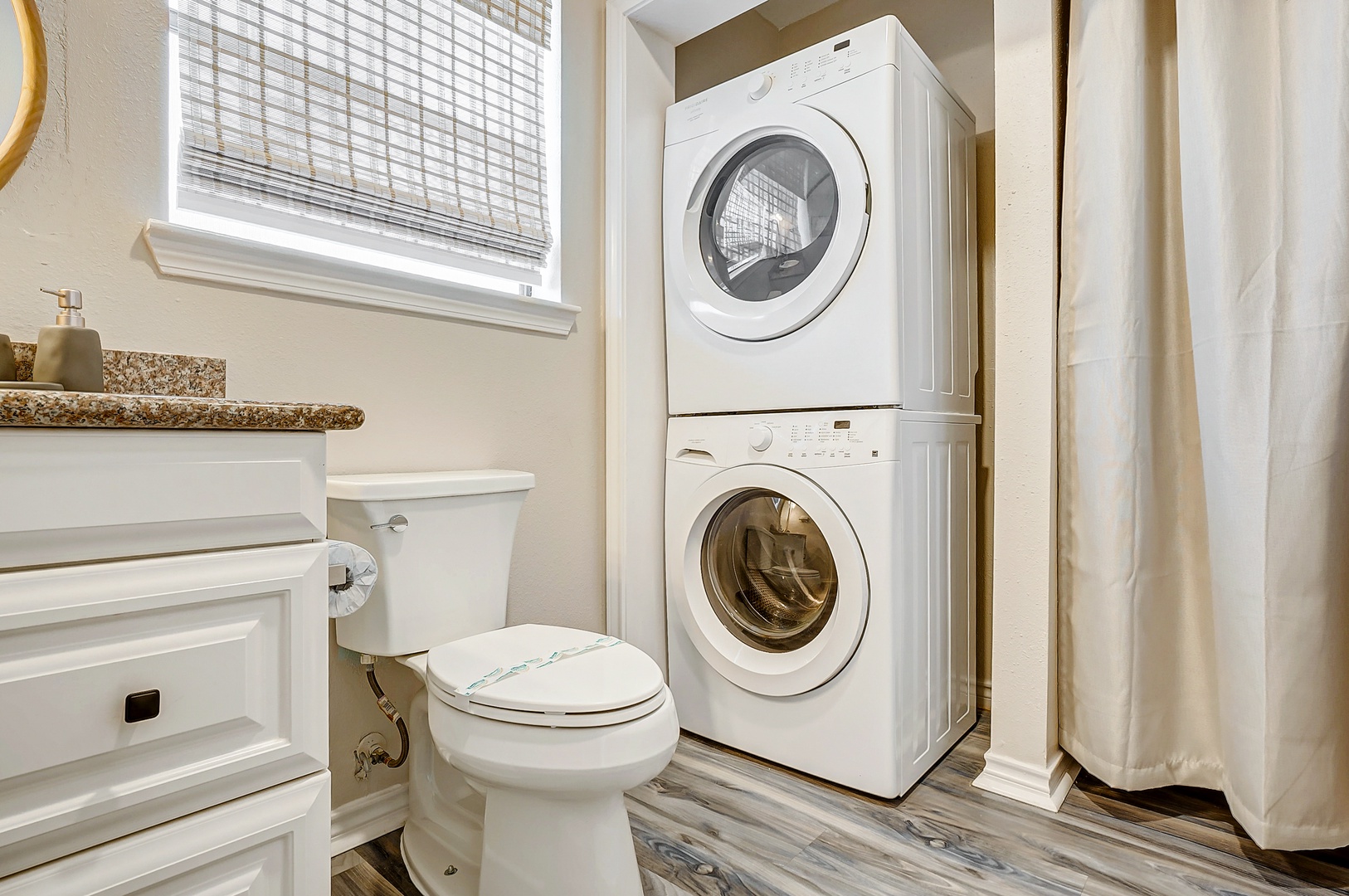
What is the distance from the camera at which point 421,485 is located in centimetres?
129

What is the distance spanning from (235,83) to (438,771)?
1355mm

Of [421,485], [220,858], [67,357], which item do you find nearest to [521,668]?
[421,485]

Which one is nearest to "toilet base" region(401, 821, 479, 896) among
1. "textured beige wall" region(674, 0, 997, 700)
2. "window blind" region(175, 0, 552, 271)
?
"window blind" region(175, 0, 552, 271)

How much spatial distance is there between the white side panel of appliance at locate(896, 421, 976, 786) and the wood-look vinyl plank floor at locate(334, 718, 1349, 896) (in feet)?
0.48

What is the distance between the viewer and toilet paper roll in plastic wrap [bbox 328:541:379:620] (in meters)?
0.91

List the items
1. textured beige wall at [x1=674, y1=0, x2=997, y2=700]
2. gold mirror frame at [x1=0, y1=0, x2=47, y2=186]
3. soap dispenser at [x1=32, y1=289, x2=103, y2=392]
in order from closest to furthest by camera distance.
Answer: soap dispenser at [x1=32, y1=289, x2=103, y2=392], gold mirror frame at [x1=0, y1=0, x2=47, y2=186], textured beige wall at [x1=674, y1=0, x2=997, y2=700]

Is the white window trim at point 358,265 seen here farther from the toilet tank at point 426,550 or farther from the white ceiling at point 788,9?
the white ceiling at point 788,9

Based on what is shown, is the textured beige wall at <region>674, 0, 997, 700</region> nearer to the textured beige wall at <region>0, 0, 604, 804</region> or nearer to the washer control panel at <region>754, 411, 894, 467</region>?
the textured beige wall at <region>0, 0, 604, 804</region>

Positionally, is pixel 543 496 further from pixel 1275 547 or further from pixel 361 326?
pixel 1275 547

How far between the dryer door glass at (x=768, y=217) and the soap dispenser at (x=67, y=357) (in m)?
1.31

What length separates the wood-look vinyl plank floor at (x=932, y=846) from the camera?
1.28 m

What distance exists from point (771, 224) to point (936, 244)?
405 millimetres

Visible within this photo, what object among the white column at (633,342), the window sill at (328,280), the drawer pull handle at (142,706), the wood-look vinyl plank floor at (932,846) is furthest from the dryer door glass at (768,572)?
the drawer pull handle at (142,706)

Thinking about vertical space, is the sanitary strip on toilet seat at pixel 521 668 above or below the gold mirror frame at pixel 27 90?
below
